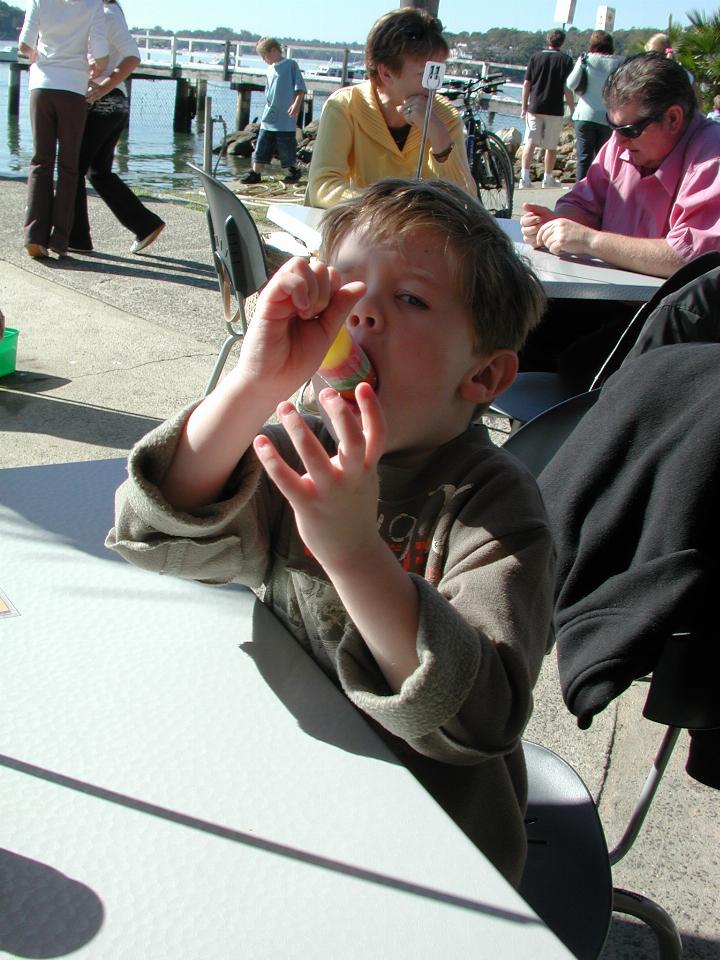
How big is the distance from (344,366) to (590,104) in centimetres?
992

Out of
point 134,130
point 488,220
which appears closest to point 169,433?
point 488,220

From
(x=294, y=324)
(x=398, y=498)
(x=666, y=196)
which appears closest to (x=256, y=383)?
(x=294, y=324)

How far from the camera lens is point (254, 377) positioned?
1.12 m

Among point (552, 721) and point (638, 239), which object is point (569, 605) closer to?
point (552, 721)

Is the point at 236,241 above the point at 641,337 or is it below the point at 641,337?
below

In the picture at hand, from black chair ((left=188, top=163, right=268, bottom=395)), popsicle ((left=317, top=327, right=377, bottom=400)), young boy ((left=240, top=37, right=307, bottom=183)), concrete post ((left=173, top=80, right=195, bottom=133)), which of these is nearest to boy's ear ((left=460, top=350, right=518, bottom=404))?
popsicle ((left=317, top=327, right=377, bottom=400))

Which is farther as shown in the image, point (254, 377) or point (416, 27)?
point (416, 27)

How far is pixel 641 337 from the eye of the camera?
6.14 ft

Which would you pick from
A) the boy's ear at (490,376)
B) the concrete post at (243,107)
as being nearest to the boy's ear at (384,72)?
the boy's ear at (490,376)

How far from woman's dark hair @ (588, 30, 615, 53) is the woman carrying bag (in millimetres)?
313

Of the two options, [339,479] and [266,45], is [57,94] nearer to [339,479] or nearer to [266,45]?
[339,479]

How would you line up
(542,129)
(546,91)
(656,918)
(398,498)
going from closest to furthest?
1. (398,498)
2. (656,918)
3. (546,91)
4. (542,129)

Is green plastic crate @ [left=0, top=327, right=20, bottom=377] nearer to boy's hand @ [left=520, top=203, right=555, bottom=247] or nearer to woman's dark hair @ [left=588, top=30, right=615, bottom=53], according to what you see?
boy's hand @ [left=520, top=203, right=555, bottom=247]

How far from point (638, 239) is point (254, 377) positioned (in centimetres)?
276
